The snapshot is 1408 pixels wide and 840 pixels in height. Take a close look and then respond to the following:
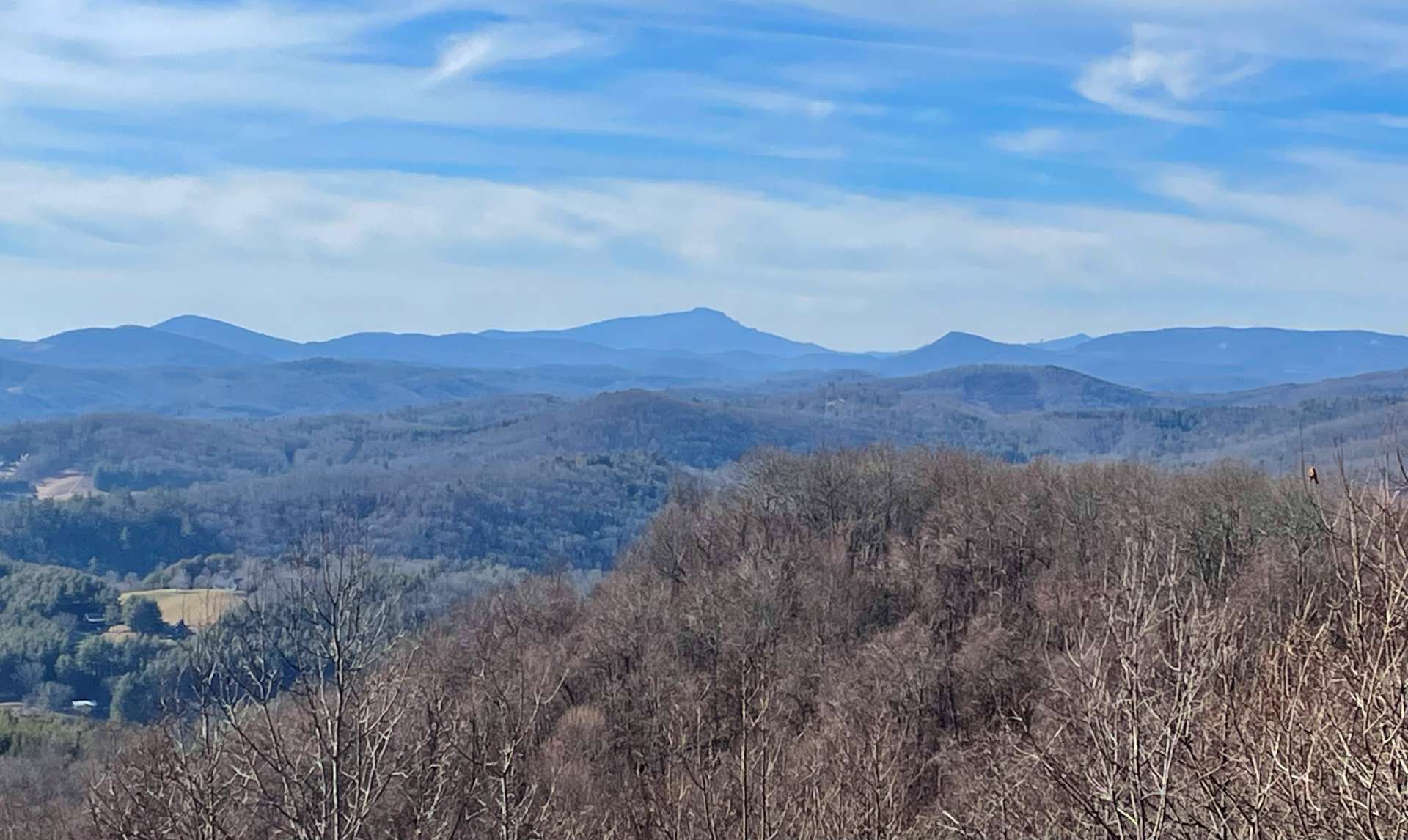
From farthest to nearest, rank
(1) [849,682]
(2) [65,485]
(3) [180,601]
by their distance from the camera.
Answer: (2) [65,485] < (3) [180,601] < (1) [849,682]

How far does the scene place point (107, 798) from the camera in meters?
13.3

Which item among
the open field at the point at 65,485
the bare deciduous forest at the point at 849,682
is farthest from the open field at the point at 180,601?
the open field at the point at 65,485

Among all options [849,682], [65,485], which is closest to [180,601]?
[849,682]

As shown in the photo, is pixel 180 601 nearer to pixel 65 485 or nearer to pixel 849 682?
pixel 849 682

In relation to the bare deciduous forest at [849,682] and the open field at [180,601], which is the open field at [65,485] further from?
the bare deciduous forest at [849,682]

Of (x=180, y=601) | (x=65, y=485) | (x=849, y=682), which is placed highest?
(x=849, y=682)

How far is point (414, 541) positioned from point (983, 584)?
100726 millimetres

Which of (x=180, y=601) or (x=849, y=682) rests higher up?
(x=849, y=682)

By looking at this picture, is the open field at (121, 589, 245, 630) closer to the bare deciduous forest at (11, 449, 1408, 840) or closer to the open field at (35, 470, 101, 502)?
the bare deciduous forest at (11, 449, 1408, 840)

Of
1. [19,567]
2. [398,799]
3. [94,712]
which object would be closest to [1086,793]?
[398,799]

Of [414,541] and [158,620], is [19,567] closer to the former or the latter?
[158,620]

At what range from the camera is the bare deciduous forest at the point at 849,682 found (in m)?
7.85

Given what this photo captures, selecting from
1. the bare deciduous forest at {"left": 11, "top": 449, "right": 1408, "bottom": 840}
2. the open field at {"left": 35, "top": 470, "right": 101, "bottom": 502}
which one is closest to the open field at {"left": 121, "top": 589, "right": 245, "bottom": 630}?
the bare deciduous forest at {"left": 11, "top": 449, "right": 1408, "bottom": 840}

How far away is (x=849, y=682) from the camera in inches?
1344
